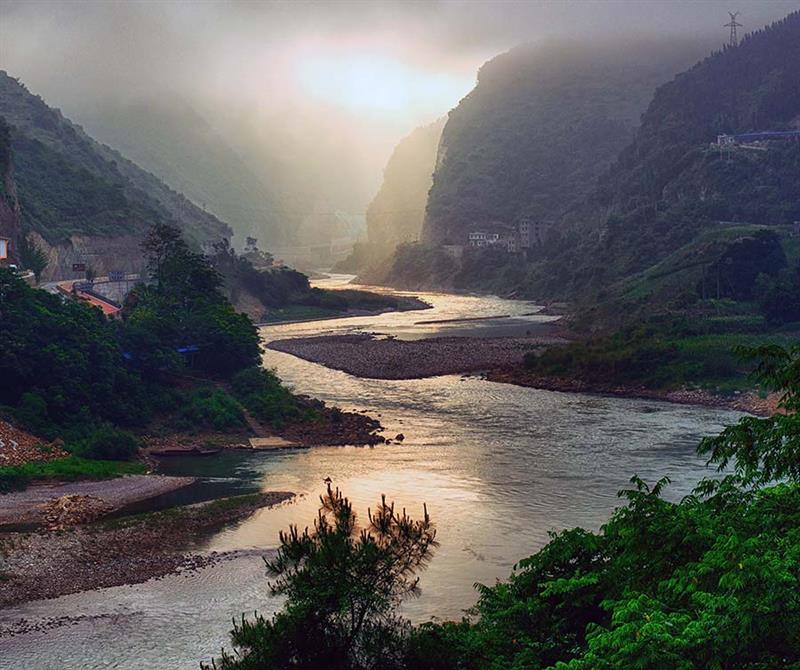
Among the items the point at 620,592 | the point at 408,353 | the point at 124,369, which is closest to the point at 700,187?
the point at 408,353

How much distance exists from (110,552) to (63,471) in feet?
43.0

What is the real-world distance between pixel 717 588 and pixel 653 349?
74.9 metres

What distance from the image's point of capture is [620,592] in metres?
17.9

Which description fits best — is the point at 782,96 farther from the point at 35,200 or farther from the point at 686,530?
the point at 686,530

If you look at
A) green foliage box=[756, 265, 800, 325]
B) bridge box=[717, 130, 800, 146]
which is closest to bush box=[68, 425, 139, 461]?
green foliage box=[756, 265, 800, 325]

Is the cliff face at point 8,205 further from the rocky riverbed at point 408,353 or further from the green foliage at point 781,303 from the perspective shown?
the green foliage at point 781,303

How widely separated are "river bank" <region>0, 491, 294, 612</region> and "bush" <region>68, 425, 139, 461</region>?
38.1ft

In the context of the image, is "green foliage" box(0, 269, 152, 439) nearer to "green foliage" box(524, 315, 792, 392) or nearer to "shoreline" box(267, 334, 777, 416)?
"shoreline" box(267, 334, 777, 416)

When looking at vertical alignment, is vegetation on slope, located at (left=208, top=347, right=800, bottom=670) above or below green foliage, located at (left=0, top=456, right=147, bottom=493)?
above

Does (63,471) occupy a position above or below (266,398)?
below

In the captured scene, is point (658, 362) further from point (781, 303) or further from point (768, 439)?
point (768, 439)

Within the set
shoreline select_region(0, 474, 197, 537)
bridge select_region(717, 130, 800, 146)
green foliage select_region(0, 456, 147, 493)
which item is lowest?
shoreline select_region(0, 474, 197, 537)

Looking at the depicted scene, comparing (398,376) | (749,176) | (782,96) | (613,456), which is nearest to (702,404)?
(613,456)

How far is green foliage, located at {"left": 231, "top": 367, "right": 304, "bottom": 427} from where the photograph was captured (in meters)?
67.2
